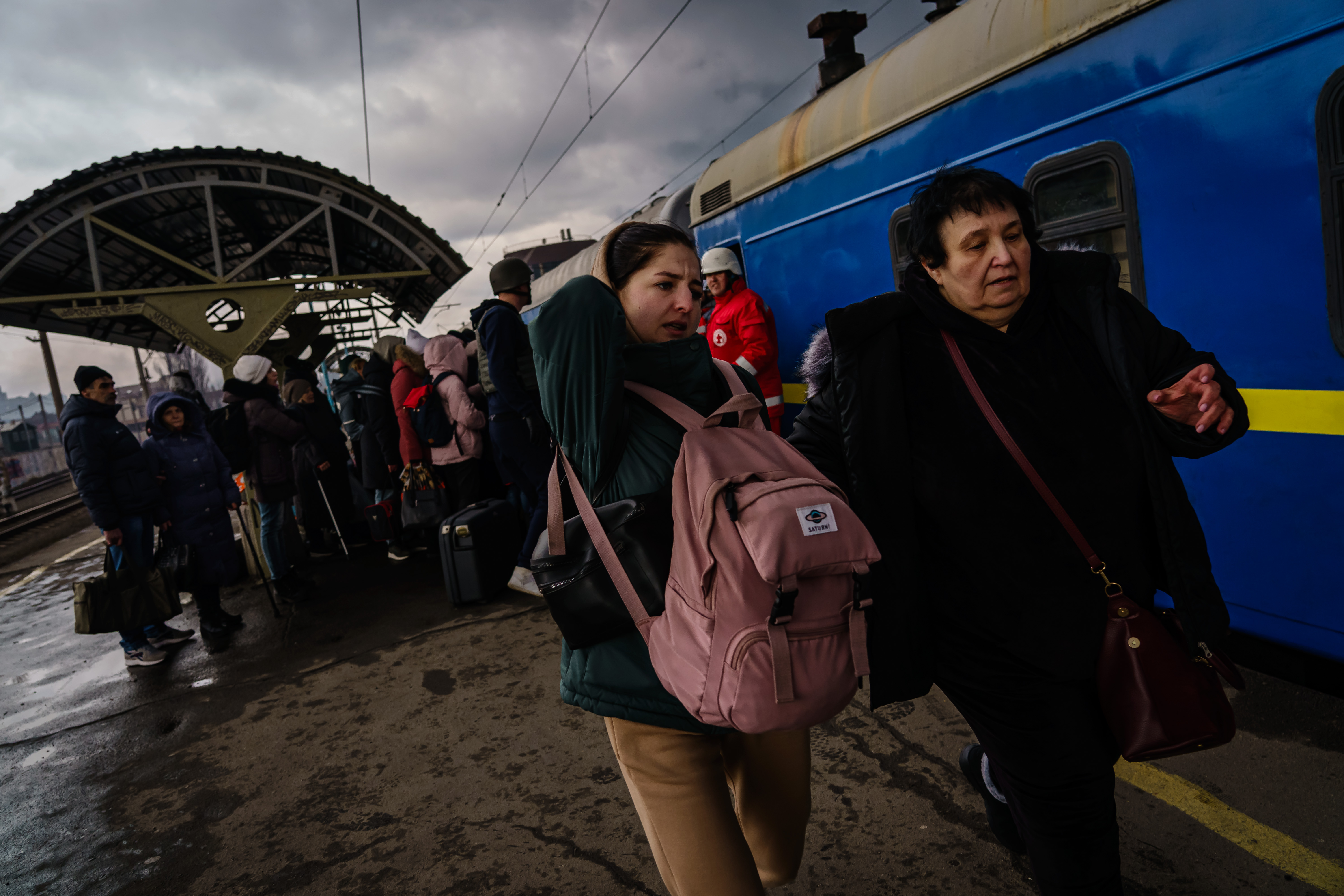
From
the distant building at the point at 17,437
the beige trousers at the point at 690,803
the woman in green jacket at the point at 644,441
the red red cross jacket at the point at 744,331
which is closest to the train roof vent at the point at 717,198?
the red red cross jacket at the point at 744,331

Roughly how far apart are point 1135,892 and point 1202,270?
211 centimetres

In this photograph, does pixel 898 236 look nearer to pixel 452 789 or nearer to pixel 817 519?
pixel 817 519

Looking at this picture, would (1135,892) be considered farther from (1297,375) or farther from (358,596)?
(358,596)

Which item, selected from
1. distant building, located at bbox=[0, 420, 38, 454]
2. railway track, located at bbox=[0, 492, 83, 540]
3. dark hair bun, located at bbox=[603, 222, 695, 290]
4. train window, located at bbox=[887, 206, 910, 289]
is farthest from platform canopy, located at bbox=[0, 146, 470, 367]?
distant building, located at bbox=[0, 420, 38, 454]

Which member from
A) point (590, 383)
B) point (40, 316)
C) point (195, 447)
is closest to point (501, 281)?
point (195, 447)

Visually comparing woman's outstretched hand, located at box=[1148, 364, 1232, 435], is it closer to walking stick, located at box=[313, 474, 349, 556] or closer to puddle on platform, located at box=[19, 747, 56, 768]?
puddle on platform, located at box=[19, 747, 56, 768]

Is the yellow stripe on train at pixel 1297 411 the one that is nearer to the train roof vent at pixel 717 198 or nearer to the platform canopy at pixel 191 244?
the train roof vent at pixel 717 198

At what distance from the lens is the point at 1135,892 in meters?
2.10

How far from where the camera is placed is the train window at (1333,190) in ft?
7.65

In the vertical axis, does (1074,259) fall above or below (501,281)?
below

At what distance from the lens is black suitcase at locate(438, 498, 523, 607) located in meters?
5.07

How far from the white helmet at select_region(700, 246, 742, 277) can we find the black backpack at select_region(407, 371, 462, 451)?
2196 mm

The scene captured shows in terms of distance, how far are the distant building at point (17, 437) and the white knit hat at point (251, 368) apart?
112 ft

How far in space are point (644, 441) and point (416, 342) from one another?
527cm
